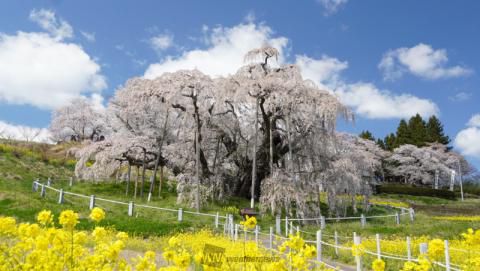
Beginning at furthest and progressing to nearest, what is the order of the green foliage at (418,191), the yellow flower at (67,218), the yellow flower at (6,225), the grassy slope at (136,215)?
the green foliage at (418,191)
the grassy slope at (136,215)
the yellow flower at (6,225)
the yellow flower at (67,218)

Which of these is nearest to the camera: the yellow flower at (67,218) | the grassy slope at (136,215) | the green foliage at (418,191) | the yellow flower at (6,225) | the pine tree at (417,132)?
the yellow flower at (67,218)

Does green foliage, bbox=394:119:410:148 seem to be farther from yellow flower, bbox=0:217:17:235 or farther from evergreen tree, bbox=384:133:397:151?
yellow flower, bbox=0:217:17:235

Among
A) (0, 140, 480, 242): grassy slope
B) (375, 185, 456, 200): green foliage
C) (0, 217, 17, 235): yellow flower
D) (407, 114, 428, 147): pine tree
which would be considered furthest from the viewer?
(407, 114, 428, 147): pine tree

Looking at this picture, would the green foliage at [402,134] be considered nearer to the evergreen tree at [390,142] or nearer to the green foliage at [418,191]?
the evergreen tree at [390,142]

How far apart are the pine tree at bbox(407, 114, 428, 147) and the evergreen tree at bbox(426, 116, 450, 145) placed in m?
0.99

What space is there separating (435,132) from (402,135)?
18.9ft

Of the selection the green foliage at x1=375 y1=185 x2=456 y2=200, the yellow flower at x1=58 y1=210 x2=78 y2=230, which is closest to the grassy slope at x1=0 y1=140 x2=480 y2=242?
the yellow flower at x1=58 y1=210 x2=78 y2=230

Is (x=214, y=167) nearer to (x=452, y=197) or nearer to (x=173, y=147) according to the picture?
(x=173, y=147)

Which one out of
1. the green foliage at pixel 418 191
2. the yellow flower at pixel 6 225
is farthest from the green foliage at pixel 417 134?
the yellow flower at pixel 6 225

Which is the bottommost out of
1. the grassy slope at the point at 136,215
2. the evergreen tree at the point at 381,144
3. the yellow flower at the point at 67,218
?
the grassy slope at the point at 136,215

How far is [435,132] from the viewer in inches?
2594

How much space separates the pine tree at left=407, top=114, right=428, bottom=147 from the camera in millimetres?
63828

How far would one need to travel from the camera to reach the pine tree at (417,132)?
63.8 metres

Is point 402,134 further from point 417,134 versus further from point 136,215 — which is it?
point 136,215
